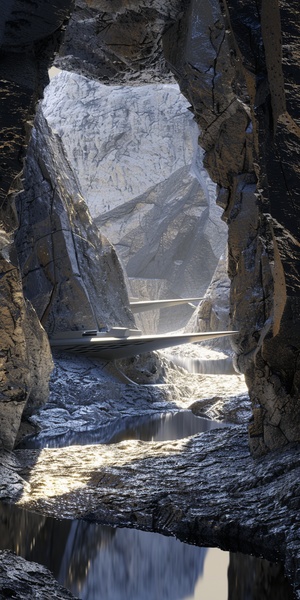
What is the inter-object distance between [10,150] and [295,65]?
1486 millimetres

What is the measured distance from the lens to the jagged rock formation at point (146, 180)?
23.1 metres

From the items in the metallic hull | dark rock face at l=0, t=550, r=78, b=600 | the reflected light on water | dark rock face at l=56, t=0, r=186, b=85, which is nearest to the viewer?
dark rock face at l=0, t=550, r=78, b=600

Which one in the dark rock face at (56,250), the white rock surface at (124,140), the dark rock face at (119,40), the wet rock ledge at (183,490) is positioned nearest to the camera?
the wet rock ledge at (183,490)

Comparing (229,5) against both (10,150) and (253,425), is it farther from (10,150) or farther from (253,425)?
(253,425)

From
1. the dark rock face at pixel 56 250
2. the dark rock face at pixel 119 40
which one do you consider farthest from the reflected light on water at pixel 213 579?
the dark rock face at pixel 56 250

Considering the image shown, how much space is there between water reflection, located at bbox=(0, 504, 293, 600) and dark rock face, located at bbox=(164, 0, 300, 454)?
1214mm

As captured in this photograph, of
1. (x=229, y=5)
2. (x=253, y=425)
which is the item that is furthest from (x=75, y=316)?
(x=229, y=5)

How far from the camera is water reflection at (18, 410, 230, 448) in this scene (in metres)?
6.90

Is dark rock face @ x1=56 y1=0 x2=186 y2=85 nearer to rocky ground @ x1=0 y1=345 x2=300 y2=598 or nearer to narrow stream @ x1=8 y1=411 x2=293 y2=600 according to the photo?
rocky ground @ x1=0 y1=345 x2=300 y2=598

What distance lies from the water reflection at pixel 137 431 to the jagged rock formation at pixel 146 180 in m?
14.5

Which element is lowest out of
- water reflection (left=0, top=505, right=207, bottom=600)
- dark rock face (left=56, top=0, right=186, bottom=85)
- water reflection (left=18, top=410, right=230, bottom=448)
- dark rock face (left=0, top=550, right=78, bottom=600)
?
water reflection (left=18, top=410, right=230, bottom=448)

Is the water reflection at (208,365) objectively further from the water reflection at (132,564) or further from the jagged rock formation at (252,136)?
the water reflection at (132,564)

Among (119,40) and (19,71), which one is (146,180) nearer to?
(119,40)

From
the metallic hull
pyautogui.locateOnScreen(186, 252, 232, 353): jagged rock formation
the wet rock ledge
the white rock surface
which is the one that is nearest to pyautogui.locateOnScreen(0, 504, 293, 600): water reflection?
the wet rock ledge
